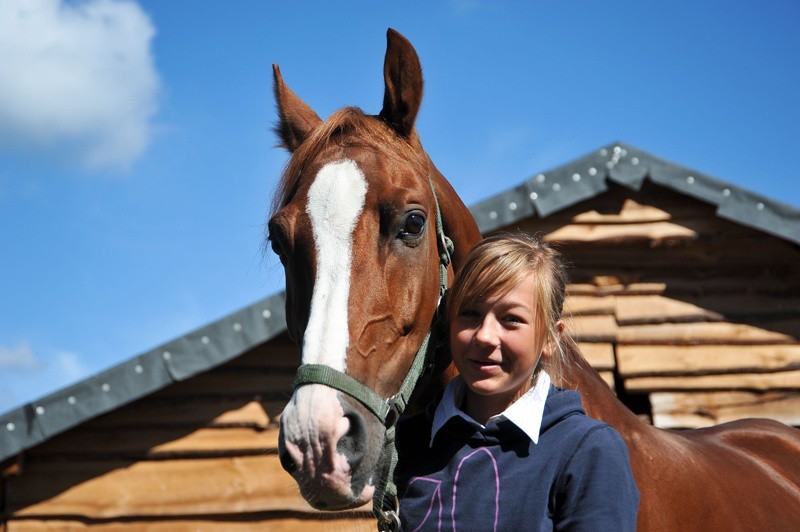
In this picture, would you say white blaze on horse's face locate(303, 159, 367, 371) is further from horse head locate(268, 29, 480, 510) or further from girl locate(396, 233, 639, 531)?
girl locate(396, 233, 639, 531)

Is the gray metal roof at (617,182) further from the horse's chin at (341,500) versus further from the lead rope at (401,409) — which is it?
the horse's chin at (341,500)

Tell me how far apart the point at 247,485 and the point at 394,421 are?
3791 mm

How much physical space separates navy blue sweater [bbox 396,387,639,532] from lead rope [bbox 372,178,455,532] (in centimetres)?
4

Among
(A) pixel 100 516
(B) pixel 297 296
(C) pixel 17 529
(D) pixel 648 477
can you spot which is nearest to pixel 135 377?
(A) pixel 100 516

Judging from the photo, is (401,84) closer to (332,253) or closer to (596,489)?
(332,253)

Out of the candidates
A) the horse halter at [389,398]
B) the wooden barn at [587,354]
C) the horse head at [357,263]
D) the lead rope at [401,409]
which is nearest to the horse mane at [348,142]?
the horse head at [357,263]

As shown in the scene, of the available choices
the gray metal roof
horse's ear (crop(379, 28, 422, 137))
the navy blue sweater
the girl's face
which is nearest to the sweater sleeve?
the navy blue sweater

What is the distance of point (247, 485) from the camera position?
555 cm

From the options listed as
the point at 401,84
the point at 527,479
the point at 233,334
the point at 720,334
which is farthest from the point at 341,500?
the point at 720,334

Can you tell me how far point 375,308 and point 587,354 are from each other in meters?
3.63

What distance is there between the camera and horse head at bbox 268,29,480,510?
184 cm

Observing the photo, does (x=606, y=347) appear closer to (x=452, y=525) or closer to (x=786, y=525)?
(x=786, y=525)

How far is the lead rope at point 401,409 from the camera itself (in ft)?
6.56

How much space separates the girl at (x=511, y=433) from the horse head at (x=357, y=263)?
164mm
